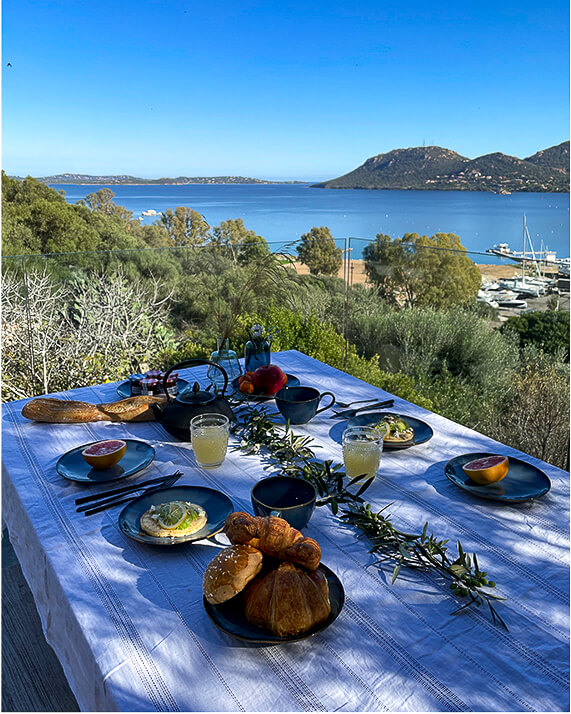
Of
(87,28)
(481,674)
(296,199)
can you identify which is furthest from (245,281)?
(296,199)

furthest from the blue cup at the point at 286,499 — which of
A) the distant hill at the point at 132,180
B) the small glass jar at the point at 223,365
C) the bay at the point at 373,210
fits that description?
the distant hill at the point at 132,180

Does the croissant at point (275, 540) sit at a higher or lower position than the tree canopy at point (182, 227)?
lower

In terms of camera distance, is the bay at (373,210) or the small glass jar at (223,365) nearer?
the small glass jar at (223,365)

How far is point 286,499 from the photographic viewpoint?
1021mm

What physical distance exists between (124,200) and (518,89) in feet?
71.5

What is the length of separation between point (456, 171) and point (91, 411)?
31093mm

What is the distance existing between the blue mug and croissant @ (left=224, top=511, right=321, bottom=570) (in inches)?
25.3

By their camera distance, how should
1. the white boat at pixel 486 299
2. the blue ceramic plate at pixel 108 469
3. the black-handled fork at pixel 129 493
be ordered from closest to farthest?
the black-handled fork at pixel 129 493, the blue ceramic plate at pixel 108 469, the white boat at pixel 486 299

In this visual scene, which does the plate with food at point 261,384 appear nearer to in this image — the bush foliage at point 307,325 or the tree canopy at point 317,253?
the bush foliage at point 307,325

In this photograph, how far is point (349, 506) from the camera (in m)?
1.05

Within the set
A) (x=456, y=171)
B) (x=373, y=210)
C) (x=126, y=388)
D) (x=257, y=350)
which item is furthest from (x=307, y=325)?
(x=373, y=210)

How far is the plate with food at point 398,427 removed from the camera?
52.9 inches

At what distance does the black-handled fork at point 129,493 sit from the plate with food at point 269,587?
1.22 ft

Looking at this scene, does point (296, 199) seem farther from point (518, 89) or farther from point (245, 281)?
point (245, 281)
